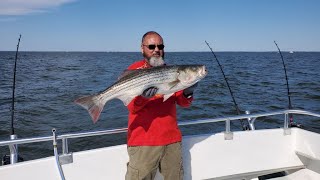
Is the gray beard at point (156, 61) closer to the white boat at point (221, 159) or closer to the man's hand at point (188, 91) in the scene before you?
the man's hand at point (188, 91)

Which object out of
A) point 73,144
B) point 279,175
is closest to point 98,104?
point 279,175

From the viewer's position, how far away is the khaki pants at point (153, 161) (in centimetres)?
385

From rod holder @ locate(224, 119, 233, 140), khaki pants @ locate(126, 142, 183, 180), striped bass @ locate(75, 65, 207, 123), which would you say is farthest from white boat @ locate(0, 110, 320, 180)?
striped bass @ locate(75, 65, 207, 123)

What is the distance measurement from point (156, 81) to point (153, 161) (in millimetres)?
943

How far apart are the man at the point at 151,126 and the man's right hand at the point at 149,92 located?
0.29 meters

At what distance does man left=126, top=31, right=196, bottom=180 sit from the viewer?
380 centimetres

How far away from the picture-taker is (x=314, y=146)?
5434mm

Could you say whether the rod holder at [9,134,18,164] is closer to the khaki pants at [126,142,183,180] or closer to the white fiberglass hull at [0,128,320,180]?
the white fiberglass hull at [0,128,320,180]

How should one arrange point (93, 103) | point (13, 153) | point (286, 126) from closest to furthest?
point (93, 103) < point (13, 153) < point (286, 126)

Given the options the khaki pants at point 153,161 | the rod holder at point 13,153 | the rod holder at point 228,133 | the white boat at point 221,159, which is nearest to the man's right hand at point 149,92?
the khaki pants at point 153,161

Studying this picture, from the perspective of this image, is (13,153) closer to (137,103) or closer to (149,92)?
(137,103)

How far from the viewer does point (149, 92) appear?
3.41 meters

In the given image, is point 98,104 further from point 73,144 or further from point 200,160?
point 73,144

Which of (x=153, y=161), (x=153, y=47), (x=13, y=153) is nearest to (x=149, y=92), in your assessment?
(x=153, y=47)
